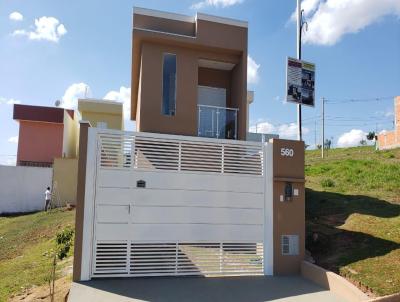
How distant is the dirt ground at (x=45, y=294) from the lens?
8.32 metres

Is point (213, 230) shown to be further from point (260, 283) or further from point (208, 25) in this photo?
point (208, 25)

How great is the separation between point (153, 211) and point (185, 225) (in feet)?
2.97

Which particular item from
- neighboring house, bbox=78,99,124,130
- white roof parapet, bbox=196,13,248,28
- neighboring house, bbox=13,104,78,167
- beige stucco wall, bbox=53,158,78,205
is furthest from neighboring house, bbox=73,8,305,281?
neighboring house, bbox=78,99,124,130

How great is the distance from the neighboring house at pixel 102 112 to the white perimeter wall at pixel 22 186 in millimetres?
6332

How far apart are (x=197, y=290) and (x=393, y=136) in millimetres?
26302

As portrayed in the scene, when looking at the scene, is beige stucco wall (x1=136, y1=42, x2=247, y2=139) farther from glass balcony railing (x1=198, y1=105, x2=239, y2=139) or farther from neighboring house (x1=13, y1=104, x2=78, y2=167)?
neighboring house (x1=13, y1=104, x2=78, y2=167)

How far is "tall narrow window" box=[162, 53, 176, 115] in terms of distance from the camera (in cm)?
1342

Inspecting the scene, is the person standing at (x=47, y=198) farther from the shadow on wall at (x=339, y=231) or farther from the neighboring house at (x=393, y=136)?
the neighboring house at (x=393, y=136)

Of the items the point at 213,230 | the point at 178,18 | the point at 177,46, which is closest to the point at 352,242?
the point at 213,230

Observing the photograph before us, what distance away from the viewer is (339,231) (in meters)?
12.1

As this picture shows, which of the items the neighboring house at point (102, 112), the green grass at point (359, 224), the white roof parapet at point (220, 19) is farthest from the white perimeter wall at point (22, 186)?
the green grass at point (359, 224)

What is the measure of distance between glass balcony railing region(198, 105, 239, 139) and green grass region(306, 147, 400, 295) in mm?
4184

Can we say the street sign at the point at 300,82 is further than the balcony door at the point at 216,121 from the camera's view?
No

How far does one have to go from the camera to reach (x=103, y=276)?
9344 mm
